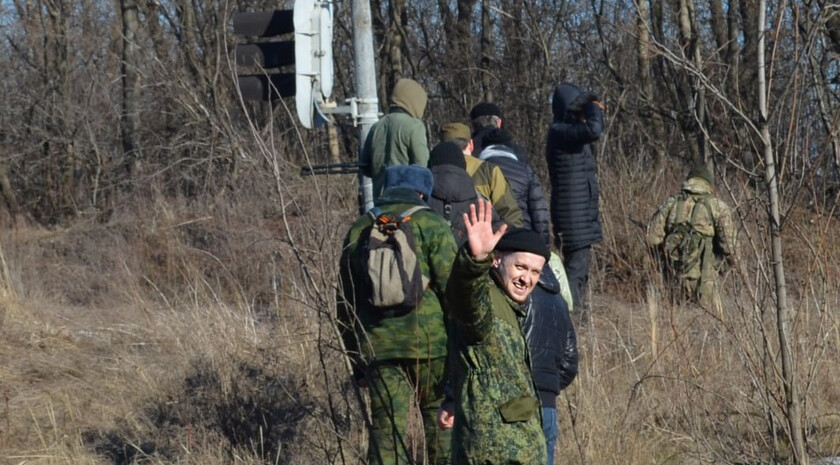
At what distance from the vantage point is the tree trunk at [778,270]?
421cm

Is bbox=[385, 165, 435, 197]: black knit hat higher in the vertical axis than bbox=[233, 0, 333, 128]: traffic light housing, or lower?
lower

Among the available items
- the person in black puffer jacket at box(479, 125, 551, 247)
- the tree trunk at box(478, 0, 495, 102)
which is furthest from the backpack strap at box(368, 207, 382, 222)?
the tree trunk at box(478, 0, 495, 102)

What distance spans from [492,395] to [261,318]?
517 centimetres

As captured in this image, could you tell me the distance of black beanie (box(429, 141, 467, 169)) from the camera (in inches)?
249

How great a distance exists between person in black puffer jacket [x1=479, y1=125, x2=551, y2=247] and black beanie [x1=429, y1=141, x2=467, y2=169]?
1.27 metres

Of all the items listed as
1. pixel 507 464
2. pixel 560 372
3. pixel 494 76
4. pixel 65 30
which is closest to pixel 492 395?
pixel 507 464

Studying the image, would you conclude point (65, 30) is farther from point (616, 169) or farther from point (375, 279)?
point (375, 279)

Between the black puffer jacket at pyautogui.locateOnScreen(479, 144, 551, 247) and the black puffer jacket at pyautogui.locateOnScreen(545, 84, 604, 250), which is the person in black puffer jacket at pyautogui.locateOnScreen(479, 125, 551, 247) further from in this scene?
the black puffer jacket at pyautogui.locateOnScreen(545, 84, 604, 250)

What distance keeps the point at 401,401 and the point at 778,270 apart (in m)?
1.55

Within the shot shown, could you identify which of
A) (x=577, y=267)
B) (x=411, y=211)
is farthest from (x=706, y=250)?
(x=411, y=211)

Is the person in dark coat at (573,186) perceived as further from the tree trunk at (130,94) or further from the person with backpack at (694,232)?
the tree trunk at (130,94)

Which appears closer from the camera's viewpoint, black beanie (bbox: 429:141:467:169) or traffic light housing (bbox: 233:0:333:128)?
black beanie (bbox: 429:141:467:169)

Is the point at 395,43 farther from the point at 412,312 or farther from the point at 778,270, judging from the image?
the point at 778,270

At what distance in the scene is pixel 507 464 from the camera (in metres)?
3.80
